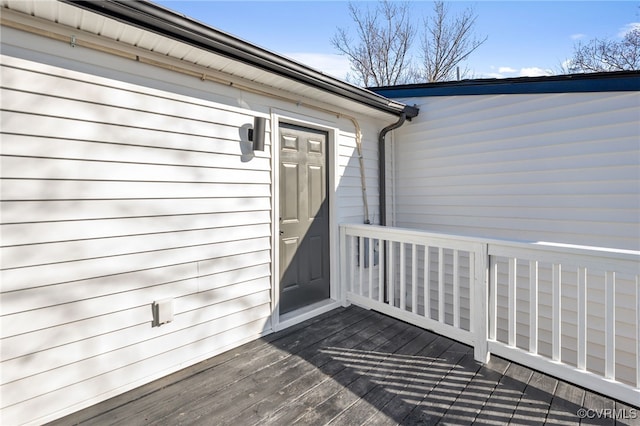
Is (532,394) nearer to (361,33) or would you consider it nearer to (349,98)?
(349,98)

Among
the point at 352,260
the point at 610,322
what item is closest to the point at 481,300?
the point at 610,322

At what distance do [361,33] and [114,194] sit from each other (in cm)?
1131

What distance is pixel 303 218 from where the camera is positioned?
3.33 meters

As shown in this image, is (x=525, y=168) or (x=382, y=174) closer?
(x=525, y=168)

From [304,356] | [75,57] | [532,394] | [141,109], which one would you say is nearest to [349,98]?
[141,109]

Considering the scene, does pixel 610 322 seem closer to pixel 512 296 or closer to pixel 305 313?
pixel 512 296

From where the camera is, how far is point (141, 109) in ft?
7.05

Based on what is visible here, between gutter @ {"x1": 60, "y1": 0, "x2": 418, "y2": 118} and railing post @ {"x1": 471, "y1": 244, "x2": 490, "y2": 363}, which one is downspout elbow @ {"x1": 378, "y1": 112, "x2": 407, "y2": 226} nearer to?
gutter @ {"x1": 60, "y1": 0, "x2": 418, "y2": 118}

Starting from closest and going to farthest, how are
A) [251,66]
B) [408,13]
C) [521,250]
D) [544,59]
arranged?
[521,250] → [251,66] → [544,59] → [408,13]

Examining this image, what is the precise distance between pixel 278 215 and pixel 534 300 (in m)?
2.21

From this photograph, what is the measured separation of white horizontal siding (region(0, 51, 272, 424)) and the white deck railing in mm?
1531

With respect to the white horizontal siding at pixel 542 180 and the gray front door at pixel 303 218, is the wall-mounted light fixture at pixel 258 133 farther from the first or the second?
the white horizontal siding at pixel 542 180

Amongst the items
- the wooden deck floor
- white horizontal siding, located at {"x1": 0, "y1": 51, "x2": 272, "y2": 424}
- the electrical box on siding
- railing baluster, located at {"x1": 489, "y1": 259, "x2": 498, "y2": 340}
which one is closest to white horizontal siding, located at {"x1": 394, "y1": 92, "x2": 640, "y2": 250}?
railing baluster, located at {"x1": 489, "y1": 259, "x2": 498, "y2": 340}

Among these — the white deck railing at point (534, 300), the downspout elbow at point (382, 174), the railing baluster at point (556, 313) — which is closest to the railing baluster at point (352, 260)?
the white deck railing at point (534, 300)
